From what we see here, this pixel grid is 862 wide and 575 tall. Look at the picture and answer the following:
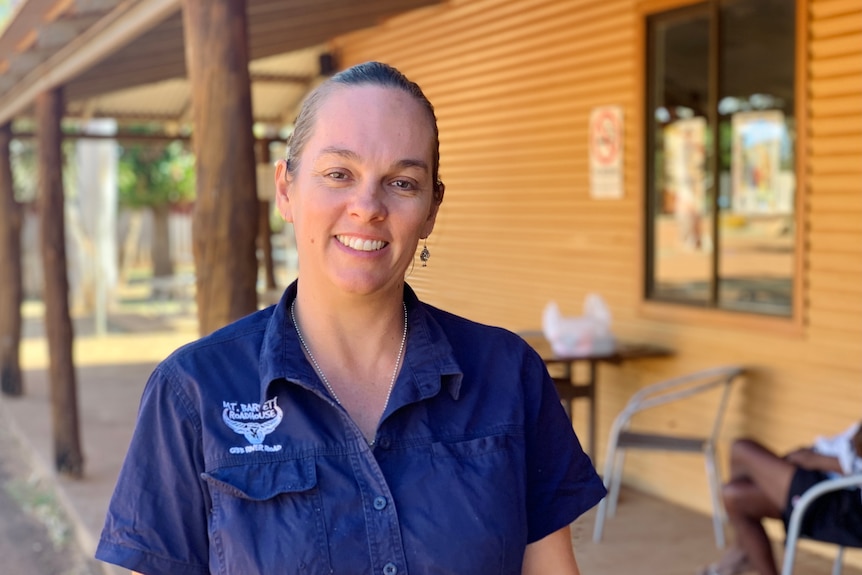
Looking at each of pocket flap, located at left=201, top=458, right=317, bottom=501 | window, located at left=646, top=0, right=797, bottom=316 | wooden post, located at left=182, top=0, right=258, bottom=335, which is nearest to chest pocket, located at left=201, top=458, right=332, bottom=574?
pocket flap, located at left=201, top=458, right=317, bottom=501

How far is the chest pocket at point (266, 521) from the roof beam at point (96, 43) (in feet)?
10.6

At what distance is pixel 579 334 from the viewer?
5.42 metres

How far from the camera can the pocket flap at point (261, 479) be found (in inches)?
56.6

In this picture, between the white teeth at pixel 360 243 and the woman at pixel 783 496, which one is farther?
the woman at pixel 783 496

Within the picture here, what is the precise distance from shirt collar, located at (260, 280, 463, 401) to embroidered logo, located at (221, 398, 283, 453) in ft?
0.08

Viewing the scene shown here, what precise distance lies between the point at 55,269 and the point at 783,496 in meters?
5.57

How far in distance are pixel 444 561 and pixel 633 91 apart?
4662mm

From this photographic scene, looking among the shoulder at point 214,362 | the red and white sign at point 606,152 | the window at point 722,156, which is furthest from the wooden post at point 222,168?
the red and white sign at point 606,152

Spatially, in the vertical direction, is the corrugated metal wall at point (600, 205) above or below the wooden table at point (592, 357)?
above

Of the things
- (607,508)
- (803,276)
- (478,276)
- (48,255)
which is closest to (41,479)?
(48,255)

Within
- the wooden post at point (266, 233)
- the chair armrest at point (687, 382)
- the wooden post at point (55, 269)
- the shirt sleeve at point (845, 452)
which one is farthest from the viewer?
the wooden post at point (266, 233)

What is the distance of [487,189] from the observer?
714 cm

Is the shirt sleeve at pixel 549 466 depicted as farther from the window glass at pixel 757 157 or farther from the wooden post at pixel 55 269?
the wooden post at pixel 55 269

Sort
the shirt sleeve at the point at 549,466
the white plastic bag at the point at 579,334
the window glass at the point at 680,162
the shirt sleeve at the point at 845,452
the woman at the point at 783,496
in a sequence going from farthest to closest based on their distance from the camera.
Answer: the window glass at the point at 680,162, the white plastic bag at the point at 579,334, the shirt sleeve at the point at 845,452, the woman at the point at 783,496, the shirt sleeve at the point at 549,466
